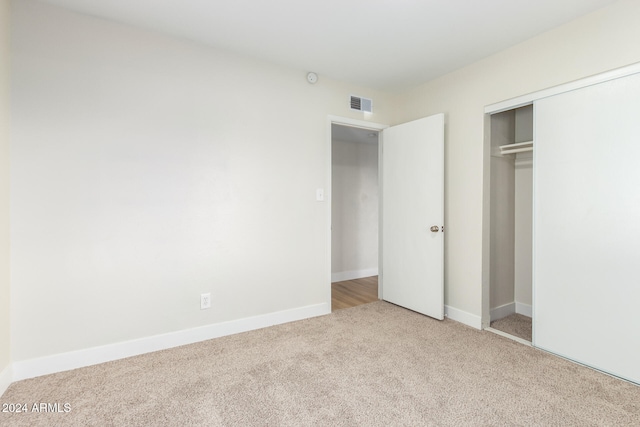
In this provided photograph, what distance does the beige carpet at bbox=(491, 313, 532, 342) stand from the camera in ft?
8.75

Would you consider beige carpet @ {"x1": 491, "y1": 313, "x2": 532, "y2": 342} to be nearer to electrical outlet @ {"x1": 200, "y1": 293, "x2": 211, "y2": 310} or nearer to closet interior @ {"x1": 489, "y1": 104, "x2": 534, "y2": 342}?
closet interior @ {"x1": 489, "y1": 104, "x2": 534, "y2": 342}

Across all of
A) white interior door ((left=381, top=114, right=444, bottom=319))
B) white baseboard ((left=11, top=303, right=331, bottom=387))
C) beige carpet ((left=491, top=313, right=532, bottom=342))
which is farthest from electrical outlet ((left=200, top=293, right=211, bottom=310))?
beige carpet ((left=491, top=313, right=532, bottom=342))

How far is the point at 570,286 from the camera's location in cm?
221

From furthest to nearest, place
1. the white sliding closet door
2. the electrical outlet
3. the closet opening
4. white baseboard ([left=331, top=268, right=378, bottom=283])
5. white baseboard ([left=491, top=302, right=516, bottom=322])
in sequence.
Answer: white baseboard ([left=331, top=268, right=378, bottom=283]) < white baseboard ([left=491, top=302, right=516, bottom=322]) < the closet opening < the electrical outlet < the white sliding closet door

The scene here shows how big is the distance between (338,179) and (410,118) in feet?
5.39

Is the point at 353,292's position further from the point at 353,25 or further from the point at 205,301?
the point at 353,25

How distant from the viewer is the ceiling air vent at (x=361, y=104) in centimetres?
329

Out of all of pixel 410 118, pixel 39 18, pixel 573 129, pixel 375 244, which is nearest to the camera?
pixel 39 18

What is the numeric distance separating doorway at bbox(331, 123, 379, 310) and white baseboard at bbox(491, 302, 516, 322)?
1.70 m

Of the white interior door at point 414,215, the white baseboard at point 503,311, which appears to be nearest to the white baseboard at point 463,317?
the white interior door at point 414,215

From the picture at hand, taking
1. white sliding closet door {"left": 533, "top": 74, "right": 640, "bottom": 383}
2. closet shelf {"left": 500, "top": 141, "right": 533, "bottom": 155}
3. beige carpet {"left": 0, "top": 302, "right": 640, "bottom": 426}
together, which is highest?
closet shelf {"left": 500, "top": 141, "right": 533, "bottom": 155}

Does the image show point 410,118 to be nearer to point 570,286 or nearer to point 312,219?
point 312,219

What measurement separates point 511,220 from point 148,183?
135 inches

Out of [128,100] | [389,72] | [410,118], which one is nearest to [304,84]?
[389,72]
